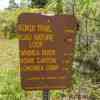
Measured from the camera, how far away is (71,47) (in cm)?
326

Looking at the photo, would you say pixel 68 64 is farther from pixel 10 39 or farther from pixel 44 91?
pixel 10 39

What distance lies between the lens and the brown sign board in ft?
10.3

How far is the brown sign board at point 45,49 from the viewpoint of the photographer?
3.14 meters

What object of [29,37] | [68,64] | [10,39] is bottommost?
[10,39]

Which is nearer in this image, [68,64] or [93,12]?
[68,64]

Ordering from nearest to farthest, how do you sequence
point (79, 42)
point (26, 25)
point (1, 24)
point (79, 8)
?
point (26, 25) → point (79, 8) → point (79, 42) → point (1, 24)

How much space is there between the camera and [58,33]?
321cm

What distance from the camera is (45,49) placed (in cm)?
317

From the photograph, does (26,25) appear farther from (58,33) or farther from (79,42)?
(79,42)

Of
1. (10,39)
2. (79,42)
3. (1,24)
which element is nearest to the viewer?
(79,42)

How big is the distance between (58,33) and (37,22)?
173 millimetres

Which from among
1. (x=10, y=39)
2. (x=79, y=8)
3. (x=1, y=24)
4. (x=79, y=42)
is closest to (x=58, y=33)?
(x=79, y=8)

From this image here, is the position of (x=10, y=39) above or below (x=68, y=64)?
below

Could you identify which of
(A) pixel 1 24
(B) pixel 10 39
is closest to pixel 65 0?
(B) pixel 10 39
